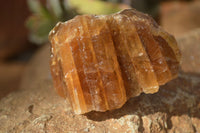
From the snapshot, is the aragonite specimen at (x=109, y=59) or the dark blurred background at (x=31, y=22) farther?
the dark blurred background at (x=31, y=22)

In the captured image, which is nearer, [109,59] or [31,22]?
[109,59]

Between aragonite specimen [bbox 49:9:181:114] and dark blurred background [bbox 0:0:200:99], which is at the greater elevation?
aragonite specimen [bbox 49:9:181:114]

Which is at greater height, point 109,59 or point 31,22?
point 109,59

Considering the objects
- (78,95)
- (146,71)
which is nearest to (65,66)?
(78,95)

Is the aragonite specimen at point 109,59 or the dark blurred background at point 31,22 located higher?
the aragonite specimen at point 109,59

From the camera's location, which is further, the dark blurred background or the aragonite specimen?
the dark blurred background

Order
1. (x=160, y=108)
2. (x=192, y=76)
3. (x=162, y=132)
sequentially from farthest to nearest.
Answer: (x=192, y=76), (x=160, y=108), (x=162, y=132)

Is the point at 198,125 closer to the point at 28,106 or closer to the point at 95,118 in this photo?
the point at 95,118

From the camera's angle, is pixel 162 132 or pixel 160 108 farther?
pixel 160 108
